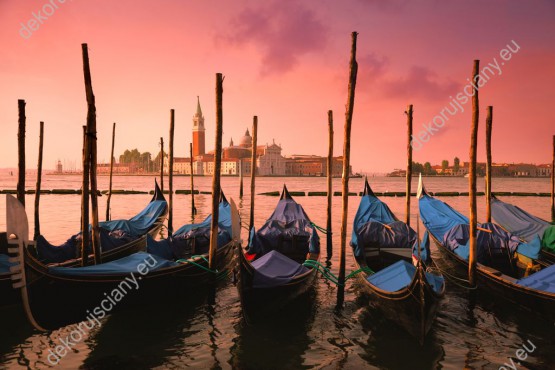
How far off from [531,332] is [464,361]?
1511 mm

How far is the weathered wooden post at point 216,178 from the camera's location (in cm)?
673

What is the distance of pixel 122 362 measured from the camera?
15.8ft

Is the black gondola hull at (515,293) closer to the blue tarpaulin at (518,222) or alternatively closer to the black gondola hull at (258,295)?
the black gondola hull at (258,295)

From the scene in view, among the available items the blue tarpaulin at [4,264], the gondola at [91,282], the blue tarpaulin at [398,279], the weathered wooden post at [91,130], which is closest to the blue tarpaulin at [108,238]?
the weathered wooden post at [91,130]

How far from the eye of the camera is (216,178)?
696 cm

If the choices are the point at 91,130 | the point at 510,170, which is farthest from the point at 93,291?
the point at 510,170

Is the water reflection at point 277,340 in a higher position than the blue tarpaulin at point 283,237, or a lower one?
lower

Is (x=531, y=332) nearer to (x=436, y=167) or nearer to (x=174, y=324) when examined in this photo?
(x=174, y=324)

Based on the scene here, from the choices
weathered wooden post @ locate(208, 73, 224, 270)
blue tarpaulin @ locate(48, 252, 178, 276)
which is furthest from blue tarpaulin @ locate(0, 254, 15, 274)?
weathered wooden post @ locate(208, 73, 224, 270)

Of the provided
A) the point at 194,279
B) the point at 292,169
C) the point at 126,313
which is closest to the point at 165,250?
the point at 194,279

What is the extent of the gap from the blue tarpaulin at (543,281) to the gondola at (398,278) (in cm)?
127

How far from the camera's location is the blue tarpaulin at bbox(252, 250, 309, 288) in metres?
5.60

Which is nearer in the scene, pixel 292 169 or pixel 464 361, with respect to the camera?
pixel 464 361

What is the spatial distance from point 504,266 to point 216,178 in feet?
18.6
